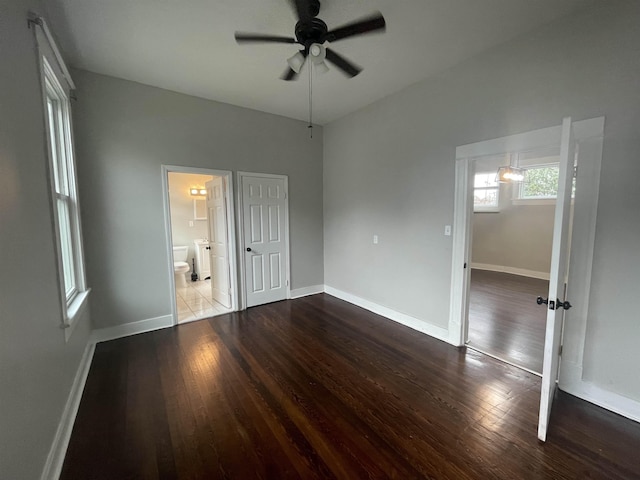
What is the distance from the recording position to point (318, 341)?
305 cm

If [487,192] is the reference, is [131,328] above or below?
below

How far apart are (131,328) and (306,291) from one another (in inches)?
101

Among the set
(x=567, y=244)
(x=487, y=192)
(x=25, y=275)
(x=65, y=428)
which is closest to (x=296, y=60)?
(x=25, y=275)

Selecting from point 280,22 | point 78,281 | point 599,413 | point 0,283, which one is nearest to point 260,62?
point 280,22

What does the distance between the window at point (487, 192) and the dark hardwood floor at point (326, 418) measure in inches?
205

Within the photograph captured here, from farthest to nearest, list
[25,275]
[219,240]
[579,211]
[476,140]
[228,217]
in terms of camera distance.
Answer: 1. [219,240]
2. [228,217]
3. [476,140]
4. [579,211]
5. [25,275]

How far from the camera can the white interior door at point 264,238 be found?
4.06m

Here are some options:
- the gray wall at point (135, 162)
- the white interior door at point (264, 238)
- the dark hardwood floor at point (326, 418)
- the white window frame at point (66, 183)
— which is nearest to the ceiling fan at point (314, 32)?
the white window frame at point (66, 183)

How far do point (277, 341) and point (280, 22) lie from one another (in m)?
3.08

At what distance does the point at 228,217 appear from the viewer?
12.8ft

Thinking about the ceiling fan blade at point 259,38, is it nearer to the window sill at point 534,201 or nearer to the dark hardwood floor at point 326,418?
the dark hardwood floor at point 326,418

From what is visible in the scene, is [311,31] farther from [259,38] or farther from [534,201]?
[534,201]

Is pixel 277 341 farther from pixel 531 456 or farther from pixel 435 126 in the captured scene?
pixel 435 126

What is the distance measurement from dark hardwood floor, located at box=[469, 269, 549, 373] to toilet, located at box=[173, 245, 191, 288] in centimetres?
484
